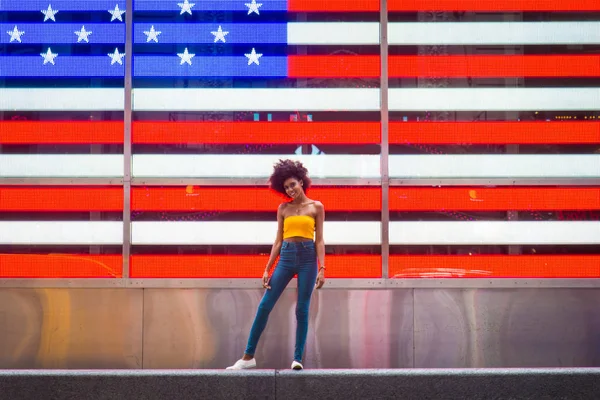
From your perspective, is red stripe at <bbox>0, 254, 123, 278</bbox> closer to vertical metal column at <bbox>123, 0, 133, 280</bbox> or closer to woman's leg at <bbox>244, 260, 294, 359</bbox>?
vertical metal column at <bbox>123, 0, 133, 280</bbox>

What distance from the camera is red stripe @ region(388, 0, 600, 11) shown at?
8891 millimetres

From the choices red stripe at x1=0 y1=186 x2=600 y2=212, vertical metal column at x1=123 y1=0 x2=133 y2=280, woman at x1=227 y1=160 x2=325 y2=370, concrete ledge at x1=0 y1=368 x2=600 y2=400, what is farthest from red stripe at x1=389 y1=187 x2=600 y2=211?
vertical metal column at x1=123 y1=0 x2=133 y2=280

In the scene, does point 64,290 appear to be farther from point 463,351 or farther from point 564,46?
point 564,46

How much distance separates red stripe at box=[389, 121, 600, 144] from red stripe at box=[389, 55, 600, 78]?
2.07ft

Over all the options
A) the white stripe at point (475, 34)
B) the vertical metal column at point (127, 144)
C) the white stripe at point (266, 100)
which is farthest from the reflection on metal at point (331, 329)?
the white stripe at point (475, 34)

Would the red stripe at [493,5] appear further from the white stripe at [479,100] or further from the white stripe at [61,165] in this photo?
the white stripe at [61,165]

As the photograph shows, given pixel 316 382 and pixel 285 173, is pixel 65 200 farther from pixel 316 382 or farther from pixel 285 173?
pixel 316 382

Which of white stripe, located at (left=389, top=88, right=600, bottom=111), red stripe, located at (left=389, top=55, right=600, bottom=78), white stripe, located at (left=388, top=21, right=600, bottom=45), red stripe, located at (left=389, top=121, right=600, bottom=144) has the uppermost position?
white stripe, located at (left=388, top=21, right=600, bottom=45)

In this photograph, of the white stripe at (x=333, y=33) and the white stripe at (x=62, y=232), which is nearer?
the white stripe at (x=62, y=232)

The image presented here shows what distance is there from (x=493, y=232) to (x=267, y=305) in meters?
3.23

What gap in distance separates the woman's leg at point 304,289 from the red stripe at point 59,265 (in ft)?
8.86

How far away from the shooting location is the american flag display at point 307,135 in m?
8.73

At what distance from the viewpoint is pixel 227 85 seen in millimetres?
8836

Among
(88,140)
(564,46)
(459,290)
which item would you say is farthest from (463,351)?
(88,140)
